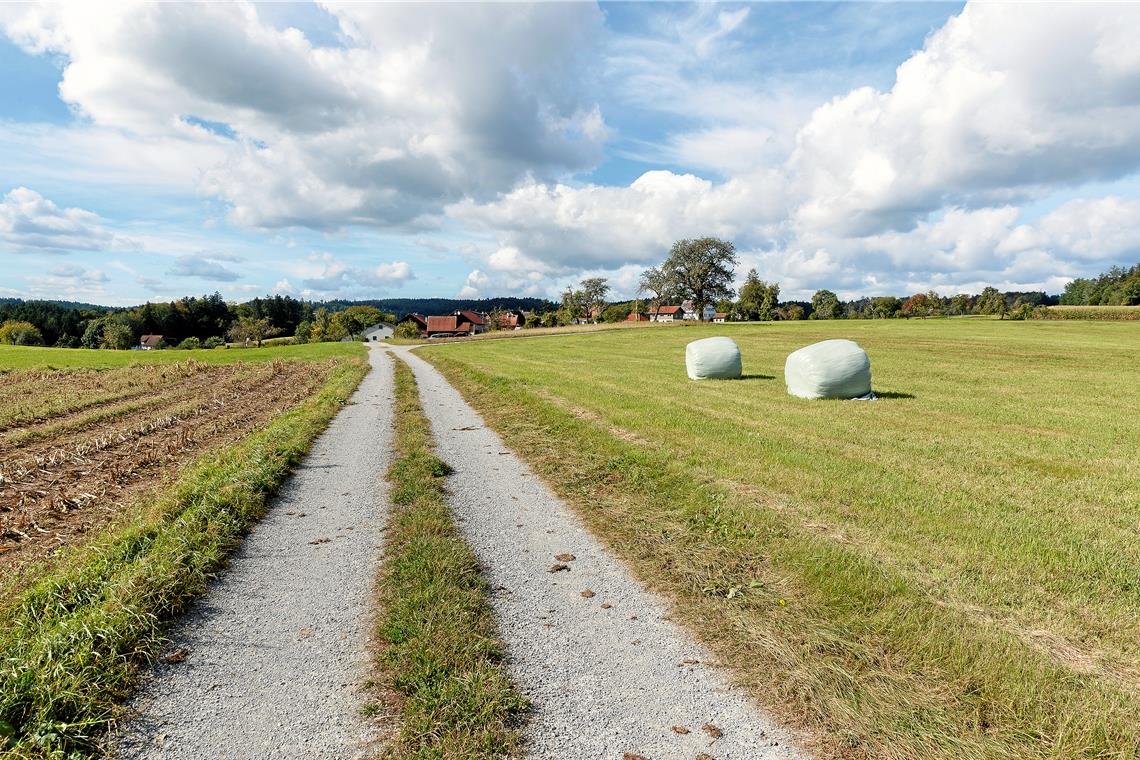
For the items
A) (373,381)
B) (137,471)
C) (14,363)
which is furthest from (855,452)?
(14,363)

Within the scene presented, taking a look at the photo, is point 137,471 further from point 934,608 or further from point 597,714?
point 934,608

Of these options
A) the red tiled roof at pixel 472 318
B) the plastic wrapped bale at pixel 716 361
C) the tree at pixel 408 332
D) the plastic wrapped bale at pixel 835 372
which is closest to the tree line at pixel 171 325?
the tree at pixel 408 332

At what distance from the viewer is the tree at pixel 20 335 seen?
108562mm

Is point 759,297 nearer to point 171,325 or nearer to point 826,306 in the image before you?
point 826,306

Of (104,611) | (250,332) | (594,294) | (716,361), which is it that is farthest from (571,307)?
(104,611)

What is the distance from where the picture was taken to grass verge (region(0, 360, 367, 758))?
3.42m

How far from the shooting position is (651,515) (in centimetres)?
739

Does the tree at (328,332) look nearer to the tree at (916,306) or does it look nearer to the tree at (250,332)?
the tree at (250,332)

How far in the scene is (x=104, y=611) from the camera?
14.7 feet

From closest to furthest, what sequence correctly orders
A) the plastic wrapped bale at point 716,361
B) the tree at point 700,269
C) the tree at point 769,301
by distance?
the plastic wrapped bale at point 716,361, the tree at point 700,269, the tree at point 769,301

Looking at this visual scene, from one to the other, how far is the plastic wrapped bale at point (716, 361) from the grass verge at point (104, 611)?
699 inches

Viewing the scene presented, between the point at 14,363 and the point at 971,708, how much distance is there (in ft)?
174

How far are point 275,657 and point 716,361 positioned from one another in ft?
67.3

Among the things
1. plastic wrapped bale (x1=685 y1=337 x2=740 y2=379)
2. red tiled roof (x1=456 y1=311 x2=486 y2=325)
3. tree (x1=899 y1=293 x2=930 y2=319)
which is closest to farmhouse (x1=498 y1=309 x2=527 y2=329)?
red tiled roof (x1=456 y1=311 x2=486 y2=325)
